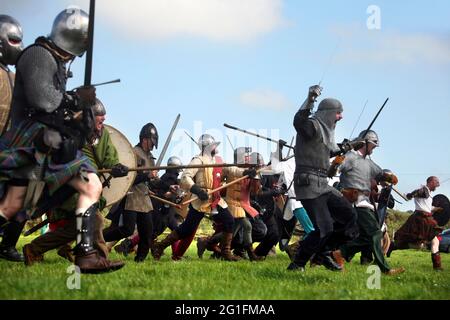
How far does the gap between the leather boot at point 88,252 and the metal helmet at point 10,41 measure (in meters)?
2.33

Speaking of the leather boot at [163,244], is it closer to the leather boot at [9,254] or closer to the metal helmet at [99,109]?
the leather boot at [9,254]

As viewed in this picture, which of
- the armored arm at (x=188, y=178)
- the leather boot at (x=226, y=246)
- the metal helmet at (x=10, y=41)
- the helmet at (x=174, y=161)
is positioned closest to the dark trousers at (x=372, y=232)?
the leather boot at (x=226, y=246)

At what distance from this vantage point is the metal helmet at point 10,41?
22.9ft

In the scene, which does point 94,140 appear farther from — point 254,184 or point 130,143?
point 254,184

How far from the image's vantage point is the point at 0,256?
8430 mm

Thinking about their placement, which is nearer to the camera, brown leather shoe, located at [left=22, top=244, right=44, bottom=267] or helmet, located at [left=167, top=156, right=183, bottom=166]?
brown leather shoe, located at [left=22, top=244, right=44, bottom=267]

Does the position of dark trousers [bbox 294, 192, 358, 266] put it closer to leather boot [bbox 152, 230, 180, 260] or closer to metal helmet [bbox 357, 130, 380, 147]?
metal helmet [bbox 357, 130, 380, 147]

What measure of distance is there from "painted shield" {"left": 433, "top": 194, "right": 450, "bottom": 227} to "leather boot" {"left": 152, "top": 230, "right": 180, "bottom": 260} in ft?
19.1

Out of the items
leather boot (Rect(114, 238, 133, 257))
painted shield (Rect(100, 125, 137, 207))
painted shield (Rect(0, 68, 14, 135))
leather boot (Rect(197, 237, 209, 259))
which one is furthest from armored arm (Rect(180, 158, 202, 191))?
painted shield (Rect(0, 68, 14, 135))

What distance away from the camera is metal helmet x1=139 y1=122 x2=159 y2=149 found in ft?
31.6

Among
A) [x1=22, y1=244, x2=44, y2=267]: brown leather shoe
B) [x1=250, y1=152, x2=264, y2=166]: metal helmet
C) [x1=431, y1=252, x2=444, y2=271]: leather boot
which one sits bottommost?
[x1=431, y1=252, x2=444, y2=271]: leather boot

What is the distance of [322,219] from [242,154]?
17.8ft

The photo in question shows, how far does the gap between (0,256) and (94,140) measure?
2246 mm
